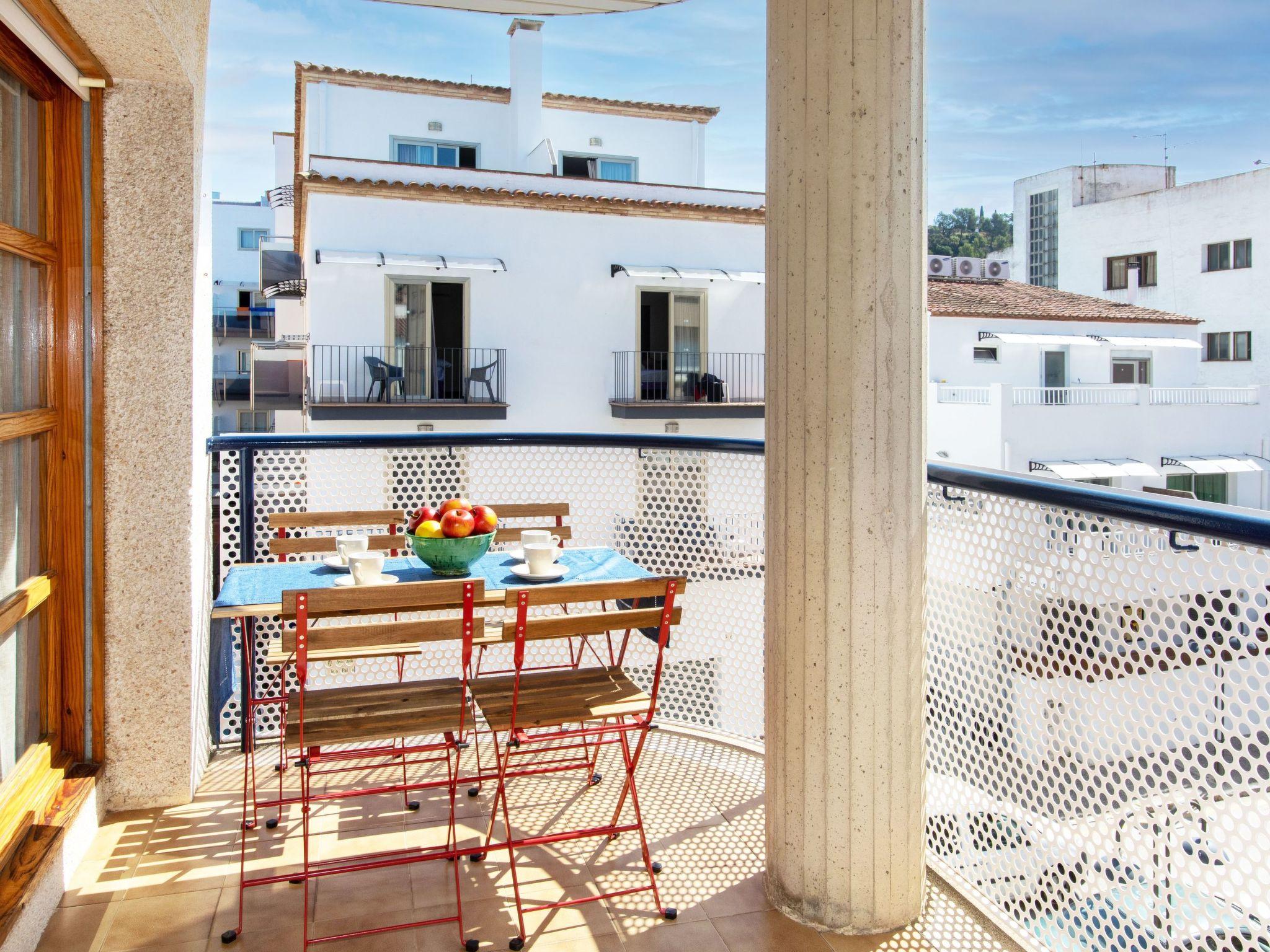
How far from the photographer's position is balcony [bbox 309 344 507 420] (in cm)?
1503

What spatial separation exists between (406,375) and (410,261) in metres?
1.79

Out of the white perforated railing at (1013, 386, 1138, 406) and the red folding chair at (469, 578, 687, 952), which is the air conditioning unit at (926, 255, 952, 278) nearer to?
the white perforated railing at (1013, 386, 1138, 406)

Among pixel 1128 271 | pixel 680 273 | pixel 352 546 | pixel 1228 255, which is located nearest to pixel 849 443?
pixel 352 546

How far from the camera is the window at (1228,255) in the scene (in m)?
26.7

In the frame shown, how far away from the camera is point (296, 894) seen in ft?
8.87

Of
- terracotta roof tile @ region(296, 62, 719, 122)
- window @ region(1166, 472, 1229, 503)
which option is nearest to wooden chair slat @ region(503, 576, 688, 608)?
terracotta roof tile @ region(296, 62, 719, 122)

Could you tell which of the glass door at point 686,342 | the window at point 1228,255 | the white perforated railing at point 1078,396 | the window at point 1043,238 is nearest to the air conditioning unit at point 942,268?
the white perforated railing at point 1078,396

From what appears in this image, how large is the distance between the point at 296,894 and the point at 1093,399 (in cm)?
2096

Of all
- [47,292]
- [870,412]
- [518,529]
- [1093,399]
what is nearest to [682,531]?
[518,529]

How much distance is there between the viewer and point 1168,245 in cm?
2842

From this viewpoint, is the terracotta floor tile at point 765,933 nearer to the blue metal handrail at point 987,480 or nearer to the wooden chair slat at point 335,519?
the blue metal handrail at point 987,480

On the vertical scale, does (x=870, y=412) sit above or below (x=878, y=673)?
above

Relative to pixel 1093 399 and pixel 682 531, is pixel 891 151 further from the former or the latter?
pixel 1093 399

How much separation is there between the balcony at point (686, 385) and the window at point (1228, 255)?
17.0m
